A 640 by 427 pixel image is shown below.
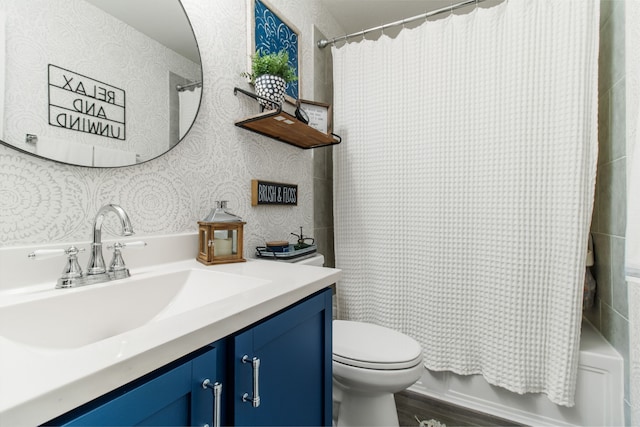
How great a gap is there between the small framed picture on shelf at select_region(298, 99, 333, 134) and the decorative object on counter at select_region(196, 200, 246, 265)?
0.72 metres

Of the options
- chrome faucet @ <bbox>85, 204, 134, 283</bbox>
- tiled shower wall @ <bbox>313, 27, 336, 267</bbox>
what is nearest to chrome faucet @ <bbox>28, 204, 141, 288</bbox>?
chrome faucet @ <bbox>85, 204, 134, 283</bbox>

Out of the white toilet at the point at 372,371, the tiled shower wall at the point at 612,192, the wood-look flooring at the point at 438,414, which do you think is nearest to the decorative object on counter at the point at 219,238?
the white toilet at the point at 372,371

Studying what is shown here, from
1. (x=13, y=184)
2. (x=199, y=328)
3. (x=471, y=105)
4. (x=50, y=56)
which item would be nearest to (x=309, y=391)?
(x=199, y=328)

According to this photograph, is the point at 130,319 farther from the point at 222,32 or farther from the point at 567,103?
the point at 567,103

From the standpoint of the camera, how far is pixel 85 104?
0.83 m

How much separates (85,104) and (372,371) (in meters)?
1.23

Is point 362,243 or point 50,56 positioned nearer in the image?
point 50,56

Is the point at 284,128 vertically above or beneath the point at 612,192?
above

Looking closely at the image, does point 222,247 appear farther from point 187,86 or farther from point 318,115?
point 318,115

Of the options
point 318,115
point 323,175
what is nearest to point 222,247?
point 318,115

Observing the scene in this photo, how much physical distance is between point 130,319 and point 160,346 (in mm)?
402

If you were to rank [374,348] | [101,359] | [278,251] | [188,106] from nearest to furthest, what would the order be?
1. [101,359]
2. [188,106]
3. [374,348]
4. [278,251]

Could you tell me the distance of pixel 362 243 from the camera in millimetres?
1730

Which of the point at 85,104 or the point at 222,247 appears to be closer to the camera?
the point at 85,104
